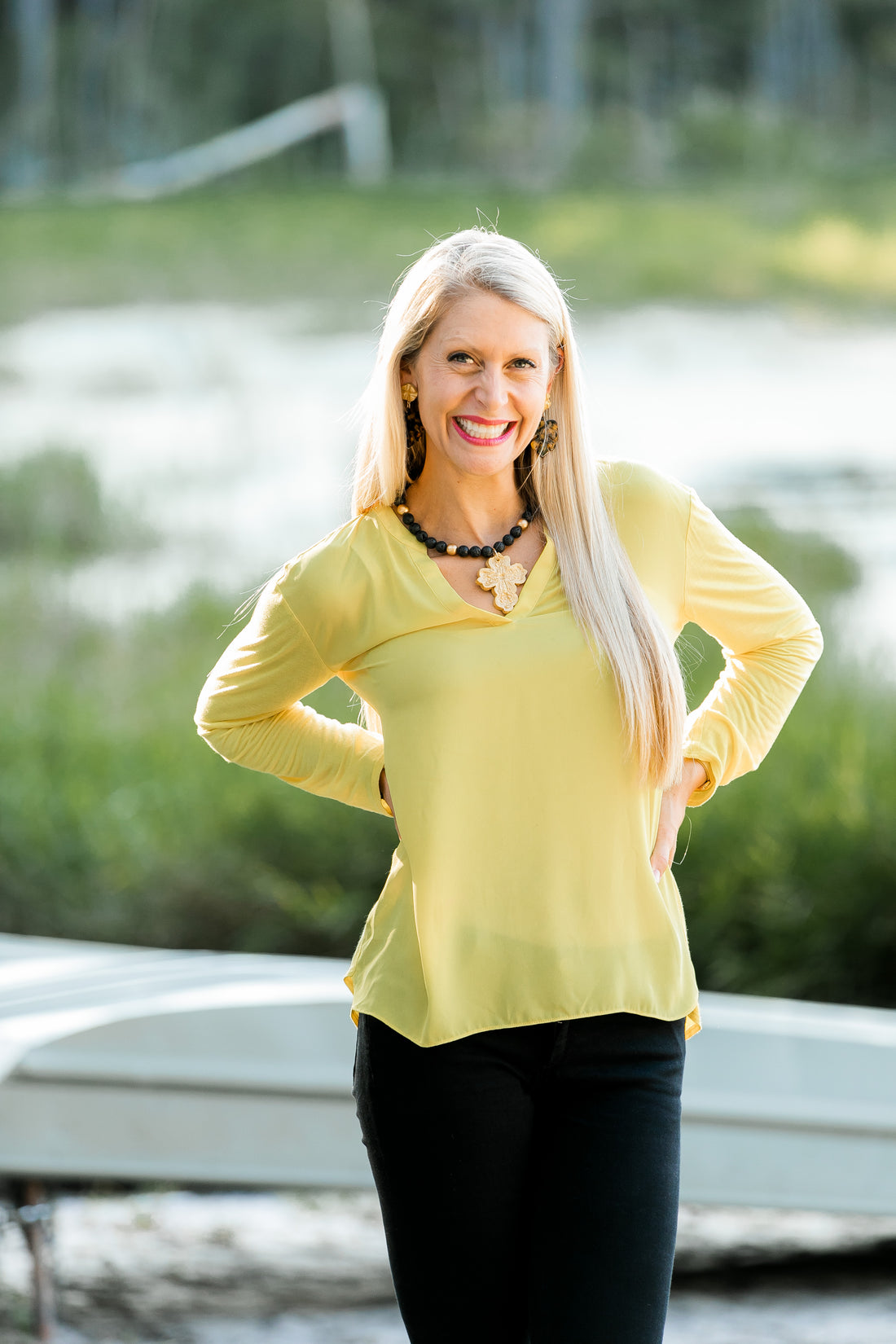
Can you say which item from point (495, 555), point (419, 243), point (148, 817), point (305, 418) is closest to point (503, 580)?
point (495, 555)

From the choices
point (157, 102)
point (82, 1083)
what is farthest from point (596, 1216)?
point (157, 102)

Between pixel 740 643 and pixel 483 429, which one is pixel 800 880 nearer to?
pixel 740 643

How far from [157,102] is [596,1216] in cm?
429

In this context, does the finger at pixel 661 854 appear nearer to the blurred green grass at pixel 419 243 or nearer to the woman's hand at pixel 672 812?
the woman's hand at pixel 672 812

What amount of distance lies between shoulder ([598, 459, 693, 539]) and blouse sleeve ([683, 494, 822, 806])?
0.05ft

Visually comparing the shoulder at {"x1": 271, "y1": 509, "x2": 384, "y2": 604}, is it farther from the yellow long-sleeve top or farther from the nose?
the nose

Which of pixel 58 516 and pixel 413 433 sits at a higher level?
pixel 58 516

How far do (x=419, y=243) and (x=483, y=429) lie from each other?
141 inches

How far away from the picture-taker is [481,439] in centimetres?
137

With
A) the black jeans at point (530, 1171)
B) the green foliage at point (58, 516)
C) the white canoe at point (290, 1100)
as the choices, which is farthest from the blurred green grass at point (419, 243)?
the black jeans at point (530, 1171)

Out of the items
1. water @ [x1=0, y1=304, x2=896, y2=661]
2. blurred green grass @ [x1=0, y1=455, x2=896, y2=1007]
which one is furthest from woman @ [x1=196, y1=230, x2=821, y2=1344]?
water @ [x1=0, y1=304, x2=896, y2=661]

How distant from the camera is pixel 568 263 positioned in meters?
4.60

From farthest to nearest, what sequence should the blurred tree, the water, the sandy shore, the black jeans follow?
the blurred tree → the water → the sandy shore → the black jeans

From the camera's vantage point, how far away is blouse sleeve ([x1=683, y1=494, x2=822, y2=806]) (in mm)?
1427
